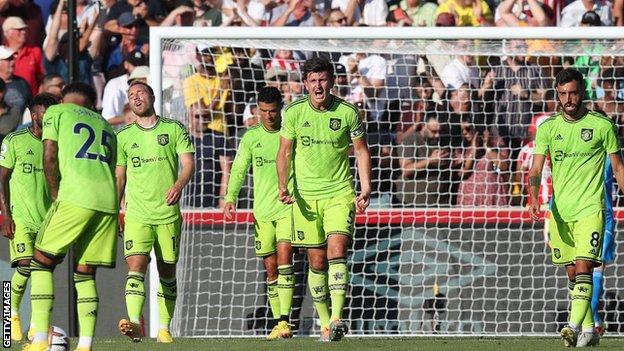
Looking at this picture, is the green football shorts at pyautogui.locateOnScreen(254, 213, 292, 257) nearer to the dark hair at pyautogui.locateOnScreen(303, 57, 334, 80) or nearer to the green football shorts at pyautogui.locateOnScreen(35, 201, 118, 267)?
the dark hair at pyautogui.locateOnScreen(303, 57, 334, 80)

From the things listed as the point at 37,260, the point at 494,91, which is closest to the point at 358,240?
the point at 494,91

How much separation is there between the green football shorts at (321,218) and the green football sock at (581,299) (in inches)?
73.3

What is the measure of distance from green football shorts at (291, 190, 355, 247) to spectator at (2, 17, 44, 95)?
19.4ft

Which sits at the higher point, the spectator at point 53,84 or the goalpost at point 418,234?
the spectator at point 53,84

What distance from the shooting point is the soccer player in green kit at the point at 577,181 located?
417 inches

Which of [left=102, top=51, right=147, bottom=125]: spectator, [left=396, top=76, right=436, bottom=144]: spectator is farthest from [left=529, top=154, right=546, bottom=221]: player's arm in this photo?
[left=102, top=51, right=147, bottom=125]: spectator

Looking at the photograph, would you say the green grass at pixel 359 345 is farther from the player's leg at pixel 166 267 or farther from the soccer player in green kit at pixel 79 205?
the soccer player in green kit at pixel 79 205

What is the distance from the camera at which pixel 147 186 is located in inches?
460

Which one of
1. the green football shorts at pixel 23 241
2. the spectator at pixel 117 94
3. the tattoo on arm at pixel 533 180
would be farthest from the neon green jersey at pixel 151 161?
the spectator at pixel 117 94

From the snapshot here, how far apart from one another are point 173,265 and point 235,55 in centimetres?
371

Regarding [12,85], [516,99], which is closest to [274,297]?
[516,99]

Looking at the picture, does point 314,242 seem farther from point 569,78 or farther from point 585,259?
point 569,78

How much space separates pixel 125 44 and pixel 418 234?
4.61 metres

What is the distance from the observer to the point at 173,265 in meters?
11.8
